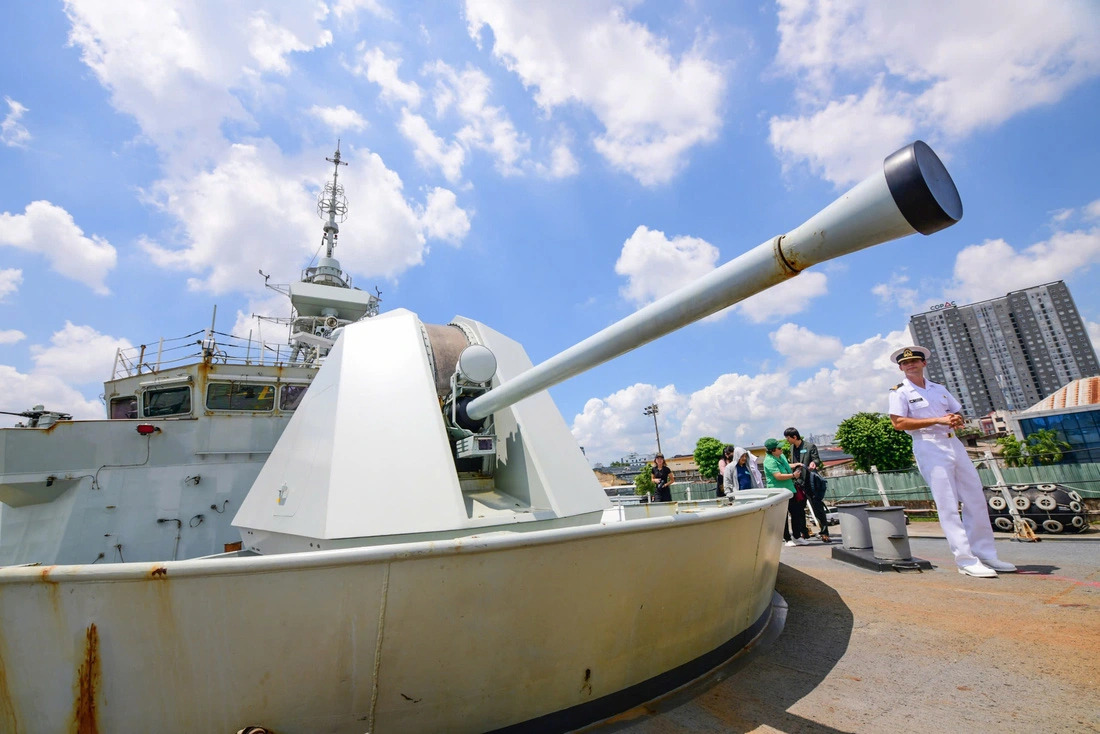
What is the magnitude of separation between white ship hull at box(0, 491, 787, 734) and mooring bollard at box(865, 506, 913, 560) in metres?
3.19

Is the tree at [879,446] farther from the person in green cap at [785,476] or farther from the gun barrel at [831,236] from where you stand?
the gun barrel at [831,236]

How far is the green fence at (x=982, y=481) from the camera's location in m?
7.36

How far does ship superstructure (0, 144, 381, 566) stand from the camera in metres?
6.49

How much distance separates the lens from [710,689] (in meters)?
2.20

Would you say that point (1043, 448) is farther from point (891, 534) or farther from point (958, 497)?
point (958, 497)

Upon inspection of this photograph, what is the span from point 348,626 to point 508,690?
654mm

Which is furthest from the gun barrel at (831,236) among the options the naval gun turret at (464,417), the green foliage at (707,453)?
the green foliage at (707,453)

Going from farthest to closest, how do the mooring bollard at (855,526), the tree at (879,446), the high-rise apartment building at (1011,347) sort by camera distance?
the high-rise apartment building at (1011,347) → the tree at (879,446) → the mooring bollard at (855,526)

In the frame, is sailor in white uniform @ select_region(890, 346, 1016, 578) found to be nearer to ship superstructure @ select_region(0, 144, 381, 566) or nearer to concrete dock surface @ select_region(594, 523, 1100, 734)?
concrete dock surface @ select_region(594, 523, 1100, 734)

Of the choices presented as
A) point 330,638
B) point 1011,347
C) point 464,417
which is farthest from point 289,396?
point 1011,347

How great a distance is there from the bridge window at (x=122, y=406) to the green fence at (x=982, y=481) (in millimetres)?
12389

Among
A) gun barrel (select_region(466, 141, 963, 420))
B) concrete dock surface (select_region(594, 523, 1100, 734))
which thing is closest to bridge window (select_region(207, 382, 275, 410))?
gun barrel (select_region(466, 141, 963, 420))

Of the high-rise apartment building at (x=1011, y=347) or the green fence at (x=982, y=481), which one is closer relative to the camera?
the green fence at (x=982, y=481)

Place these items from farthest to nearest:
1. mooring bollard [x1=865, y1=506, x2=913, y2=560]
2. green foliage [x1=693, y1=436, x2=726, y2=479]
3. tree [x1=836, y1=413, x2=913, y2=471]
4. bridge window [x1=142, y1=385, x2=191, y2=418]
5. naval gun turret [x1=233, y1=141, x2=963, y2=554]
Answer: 1. green foliage [x1=693, y1=436, x2=726, y2=479]
2. tree [x1=836, y1=413, x2=913, y2=471]
3. bridge window [x1=142, y1=385, x2=191, y2=418]
4. mooring bollard [x1=865, y1=506, x2=913, y2=560]
5. naval gun turret [x1=233, y1=141, x2=963, y2=554]
